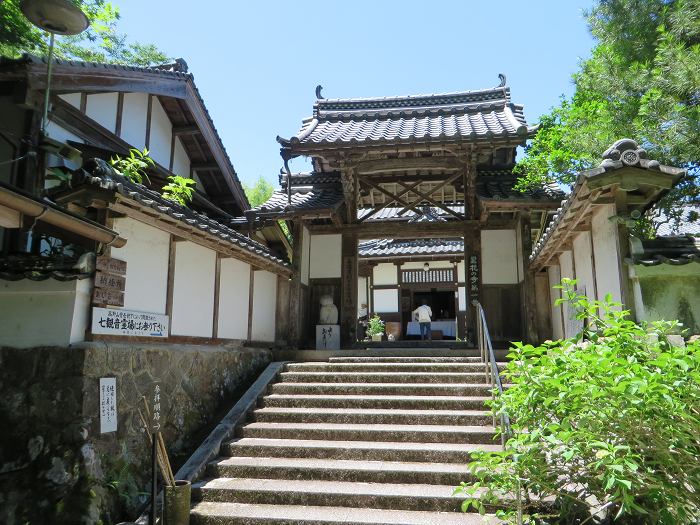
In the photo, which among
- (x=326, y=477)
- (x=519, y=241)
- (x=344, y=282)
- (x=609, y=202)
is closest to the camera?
(x=609, y=202)

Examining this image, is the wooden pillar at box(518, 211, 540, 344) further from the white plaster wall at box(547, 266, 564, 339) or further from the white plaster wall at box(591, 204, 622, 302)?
the white plaster wall at box(591, 204, 622, 302)

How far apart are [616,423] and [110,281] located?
5722 millimetres

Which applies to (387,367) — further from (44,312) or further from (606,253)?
(44,312)

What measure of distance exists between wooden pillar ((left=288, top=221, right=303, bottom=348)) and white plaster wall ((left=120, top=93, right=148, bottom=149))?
13.2 feet

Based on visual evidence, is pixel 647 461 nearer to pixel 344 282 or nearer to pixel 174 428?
pixel 174 428

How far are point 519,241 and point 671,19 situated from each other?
5.48m

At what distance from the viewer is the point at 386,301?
2091 centimetres

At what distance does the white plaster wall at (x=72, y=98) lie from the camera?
8752 millimetres

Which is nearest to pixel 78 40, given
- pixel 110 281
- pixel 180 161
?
pixel 180 161

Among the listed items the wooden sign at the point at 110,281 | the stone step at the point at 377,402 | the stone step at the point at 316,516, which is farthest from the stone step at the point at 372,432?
the wooden sign at the point at 110,281

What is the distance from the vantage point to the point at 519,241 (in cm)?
1202

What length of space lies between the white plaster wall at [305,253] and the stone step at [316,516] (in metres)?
7.24

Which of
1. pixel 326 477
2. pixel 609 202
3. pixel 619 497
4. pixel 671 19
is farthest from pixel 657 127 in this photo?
pixel 326 477

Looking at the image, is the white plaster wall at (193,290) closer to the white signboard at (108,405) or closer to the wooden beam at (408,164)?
the white signboard at (108,405)
